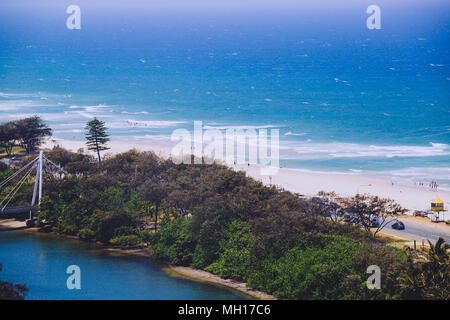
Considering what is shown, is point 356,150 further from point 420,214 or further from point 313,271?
point 313,271

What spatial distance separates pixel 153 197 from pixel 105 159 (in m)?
9.24

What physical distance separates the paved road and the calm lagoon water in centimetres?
1255

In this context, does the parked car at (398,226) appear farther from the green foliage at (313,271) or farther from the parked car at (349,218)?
the green foliage at (313,271)

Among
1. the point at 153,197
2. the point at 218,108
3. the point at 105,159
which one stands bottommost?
the point at 153,197

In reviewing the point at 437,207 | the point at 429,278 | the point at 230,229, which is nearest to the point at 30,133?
the point at 230,229

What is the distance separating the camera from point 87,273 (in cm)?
2706

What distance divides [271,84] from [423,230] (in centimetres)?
8131

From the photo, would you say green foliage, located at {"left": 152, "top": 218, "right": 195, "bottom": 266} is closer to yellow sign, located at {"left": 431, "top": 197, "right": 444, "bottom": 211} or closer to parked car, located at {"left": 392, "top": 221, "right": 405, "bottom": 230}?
parked car, located at {"left": 392, "top": 221, "right": 405, "bottom": 230}

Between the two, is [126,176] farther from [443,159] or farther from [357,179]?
[443,159]

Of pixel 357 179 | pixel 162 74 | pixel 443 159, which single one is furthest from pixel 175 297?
pixel 162 74

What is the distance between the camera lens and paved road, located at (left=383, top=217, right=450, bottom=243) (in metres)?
31.6

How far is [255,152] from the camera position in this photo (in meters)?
58.0

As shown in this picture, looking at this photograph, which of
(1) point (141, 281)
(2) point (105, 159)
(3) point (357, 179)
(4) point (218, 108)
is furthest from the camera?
(4) point (218, 108)

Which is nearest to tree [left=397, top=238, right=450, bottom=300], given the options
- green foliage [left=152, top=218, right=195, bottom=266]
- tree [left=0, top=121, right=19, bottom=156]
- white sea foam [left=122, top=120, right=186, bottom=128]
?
green foliage [left=152, top=218, right=195, bottom=266]
